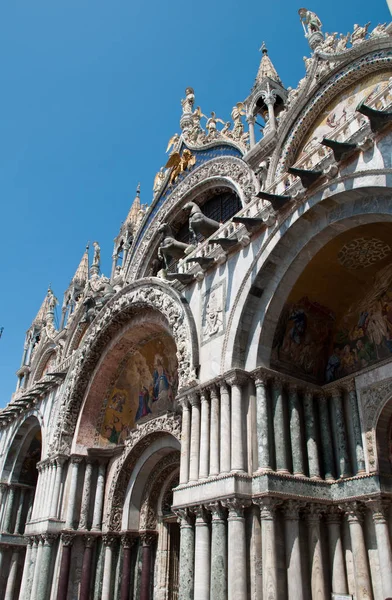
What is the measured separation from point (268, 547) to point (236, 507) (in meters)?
0.75

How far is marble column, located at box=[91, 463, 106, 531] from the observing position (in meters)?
14.2

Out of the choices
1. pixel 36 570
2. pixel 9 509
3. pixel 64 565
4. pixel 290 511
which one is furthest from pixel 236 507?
pixel 9 509

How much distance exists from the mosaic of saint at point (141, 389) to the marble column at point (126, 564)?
2.71m

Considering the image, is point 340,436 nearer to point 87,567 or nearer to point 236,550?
point 236,550

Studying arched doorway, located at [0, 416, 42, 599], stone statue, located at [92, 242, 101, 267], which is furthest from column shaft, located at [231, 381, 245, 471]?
stone statue, located at [92, 242, 101, 267]

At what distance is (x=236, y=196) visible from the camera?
16.2 metres

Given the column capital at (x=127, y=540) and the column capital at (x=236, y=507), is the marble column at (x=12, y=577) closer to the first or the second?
the column capital at (x=127, y=540)

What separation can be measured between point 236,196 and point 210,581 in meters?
11.0

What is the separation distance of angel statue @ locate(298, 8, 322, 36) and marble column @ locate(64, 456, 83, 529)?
13068 millimetres

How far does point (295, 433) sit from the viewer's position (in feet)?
30.3

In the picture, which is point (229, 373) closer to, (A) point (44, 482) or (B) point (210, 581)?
(B) point (210, 581)

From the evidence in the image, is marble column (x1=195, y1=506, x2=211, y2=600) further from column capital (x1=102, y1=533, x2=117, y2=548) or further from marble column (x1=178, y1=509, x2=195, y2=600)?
column capital (x1=102, y1=533, x2=117, y2=548)

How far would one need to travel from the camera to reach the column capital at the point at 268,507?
819 cm

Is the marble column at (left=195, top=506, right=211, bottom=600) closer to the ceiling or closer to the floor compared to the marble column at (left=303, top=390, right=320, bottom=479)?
closer to the floor
